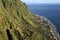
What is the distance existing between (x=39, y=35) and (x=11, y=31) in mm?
31281

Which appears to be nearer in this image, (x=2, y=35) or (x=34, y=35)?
(x=2, y=35)

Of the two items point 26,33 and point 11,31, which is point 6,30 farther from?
point 26,33

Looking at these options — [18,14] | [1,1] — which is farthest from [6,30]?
[18,14]

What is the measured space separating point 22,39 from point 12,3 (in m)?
65.5

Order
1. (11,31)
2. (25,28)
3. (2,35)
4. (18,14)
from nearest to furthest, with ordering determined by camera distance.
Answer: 1. (2,35)
2. (11,31)
3. (25,28)
4. (18,14)

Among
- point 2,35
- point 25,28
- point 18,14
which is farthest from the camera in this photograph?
point 18,14

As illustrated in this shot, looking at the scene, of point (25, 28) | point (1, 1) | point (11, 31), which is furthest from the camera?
point (1, 1)

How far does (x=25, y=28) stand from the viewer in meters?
160

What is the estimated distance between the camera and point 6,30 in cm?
13438

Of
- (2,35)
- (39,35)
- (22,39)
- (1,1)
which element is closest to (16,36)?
(22,39)

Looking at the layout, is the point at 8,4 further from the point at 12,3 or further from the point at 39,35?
the point at 39,35

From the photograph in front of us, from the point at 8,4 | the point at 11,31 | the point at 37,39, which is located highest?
the point at 8,4

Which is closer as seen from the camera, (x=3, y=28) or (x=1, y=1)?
(x=3, y=28)

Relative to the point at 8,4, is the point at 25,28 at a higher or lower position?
lower
